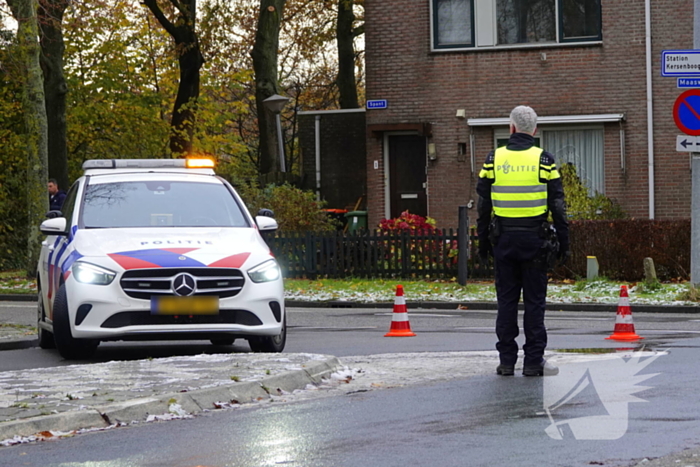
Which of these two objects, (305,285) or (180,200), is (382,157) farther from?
(180,200)

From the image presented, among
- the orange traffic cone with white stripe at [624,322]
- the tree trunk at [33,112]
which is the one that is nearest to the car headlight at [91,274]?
the orange traffic cone with white stripe at [624,322]

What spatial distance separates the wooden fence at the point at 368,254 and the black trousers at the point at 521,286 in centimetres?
1307

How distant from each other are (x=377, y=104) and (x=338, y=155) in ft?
18.4

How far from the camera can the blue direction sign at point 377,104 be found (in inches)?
1069

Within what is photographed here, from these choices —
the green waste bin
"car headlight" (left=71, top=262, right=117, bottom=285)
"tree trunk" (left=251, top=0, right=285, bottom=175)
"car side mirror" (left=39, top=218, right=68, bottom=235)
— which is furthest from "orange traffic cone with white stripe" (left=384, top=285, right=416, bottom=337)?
"tree trunk" (left=251, top=0, right=285, bottom=175)

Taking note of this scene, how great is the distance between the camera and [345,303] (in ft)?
63.5

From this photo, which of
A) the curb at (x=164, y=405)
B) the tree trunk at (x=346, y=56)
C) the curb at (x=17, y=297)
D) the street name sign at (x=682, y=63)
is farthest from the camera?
the tree trunk at (x=346, y=56)

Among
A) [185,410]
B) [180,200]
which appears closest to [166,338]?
[180,200]

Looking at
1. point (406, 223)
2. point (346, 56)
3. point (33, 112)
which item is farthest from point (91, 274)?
point (346, 56)

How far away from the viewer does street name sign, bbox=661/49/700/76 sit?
56.0 ft

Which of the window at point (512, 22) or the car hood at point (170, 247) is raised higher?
the window at point (512, 22)

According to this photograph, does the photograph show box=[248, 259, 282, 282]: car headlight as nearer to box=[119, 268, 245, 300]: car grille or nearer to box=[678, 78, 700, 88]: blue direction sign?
box=[119, 268, 245, 300]: car grille

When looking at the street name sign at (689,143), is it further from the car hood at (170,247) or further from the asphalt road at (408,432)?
the car hood at (170,247)

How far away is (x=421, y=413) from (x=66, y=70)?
99.2 ft
